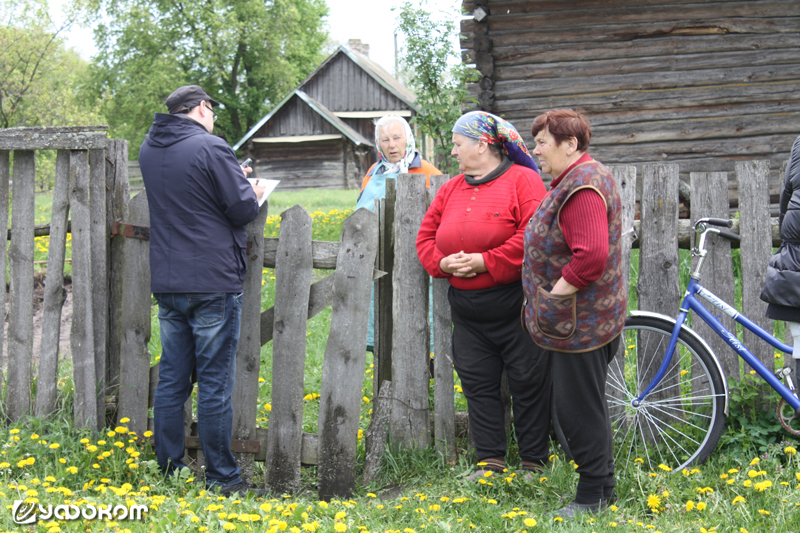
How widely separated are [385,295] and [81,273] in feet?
5.24

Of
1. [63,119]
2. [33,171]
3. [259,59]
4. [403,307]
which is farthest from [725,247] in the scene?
[259,59]

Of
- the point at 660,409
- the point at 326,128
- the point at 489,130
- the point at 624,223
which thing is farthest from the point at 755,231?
the point at 326,128

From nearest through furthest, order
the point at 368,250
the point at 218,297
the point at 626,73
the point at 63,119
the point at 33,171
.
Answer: the point at 218,297
the point at 368,250
the point at 33,171
the point at 626,73
the point at 63,119

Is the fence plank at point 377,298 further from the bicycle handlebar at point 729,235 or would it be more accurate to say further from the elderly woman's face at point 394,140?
→ the bicycle handlebar at point 729,235

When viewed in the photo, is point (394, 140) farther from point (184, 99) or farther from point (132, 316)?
point (132, 316)

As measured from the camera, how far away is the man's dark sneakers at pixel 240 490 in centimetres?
311

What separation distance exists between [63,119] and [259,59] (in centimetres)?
A: 1584

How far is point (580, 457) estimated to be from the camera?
267 cm

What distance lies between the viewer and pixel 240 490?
3178 mm

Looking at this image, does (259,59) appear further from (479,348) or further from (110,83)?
(479,348)

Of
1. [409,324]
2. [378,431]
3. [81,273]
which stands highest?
[81,273]

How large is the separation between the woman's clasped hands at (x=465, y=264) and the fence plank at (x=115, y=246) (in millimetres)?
1651

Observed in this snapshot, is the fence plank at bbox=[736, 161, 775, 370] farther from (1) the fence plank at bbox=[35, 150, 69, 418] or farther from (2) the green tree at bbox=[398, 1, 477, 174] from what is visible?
(2) the green tree at bbox=[398, 1, 477, 174]

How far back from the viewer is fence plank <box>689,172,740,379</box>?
3.21 m
